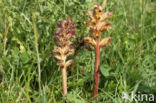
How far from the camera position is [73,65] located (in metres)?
2.38

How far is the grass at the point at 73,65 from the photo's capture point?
2084 mm

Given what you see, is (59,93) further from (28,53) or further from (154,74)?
(154,74)

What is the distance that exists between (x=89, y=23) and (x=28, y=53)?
2.87ft

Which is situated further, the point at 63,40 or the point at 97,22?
the point at 63,40

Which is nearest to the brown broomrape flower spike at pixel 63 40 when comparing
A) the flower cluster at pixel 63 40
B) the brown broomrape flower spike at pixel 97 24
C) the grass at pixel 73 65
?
the flower cluster at pixel 63 40

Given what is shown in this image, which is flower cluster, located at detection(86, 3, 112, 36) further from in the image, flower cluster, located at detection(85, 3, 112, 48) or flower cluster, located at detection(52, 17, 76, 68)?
flower cluster, located at detection(52, 17, 76, 68)

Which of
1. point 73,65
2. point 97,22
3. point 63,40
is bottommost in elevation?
point 73,65

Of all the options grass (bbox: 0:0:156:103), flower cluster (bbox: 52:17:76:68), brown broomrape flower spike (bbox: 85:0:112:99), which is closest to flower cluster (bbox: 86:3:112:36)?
brown broomrape flower spike (bbox: 85:0:112:99)

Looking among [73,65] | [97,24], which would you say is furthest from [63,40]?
[73,65]

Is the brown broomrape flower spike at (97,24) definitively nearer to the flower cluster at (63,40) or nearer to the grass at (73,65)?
the flower cluster at (63,40)

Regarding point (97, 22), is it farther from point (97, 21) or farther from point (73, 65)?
point (73, 65)

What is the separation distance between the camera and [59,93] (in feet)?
6.88

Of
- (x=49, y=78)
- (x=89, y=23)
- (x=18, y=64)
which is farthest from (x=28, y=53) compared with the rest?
(x=89, y=23)

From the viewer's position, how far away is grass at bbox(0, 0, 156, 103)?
2.08 metres
